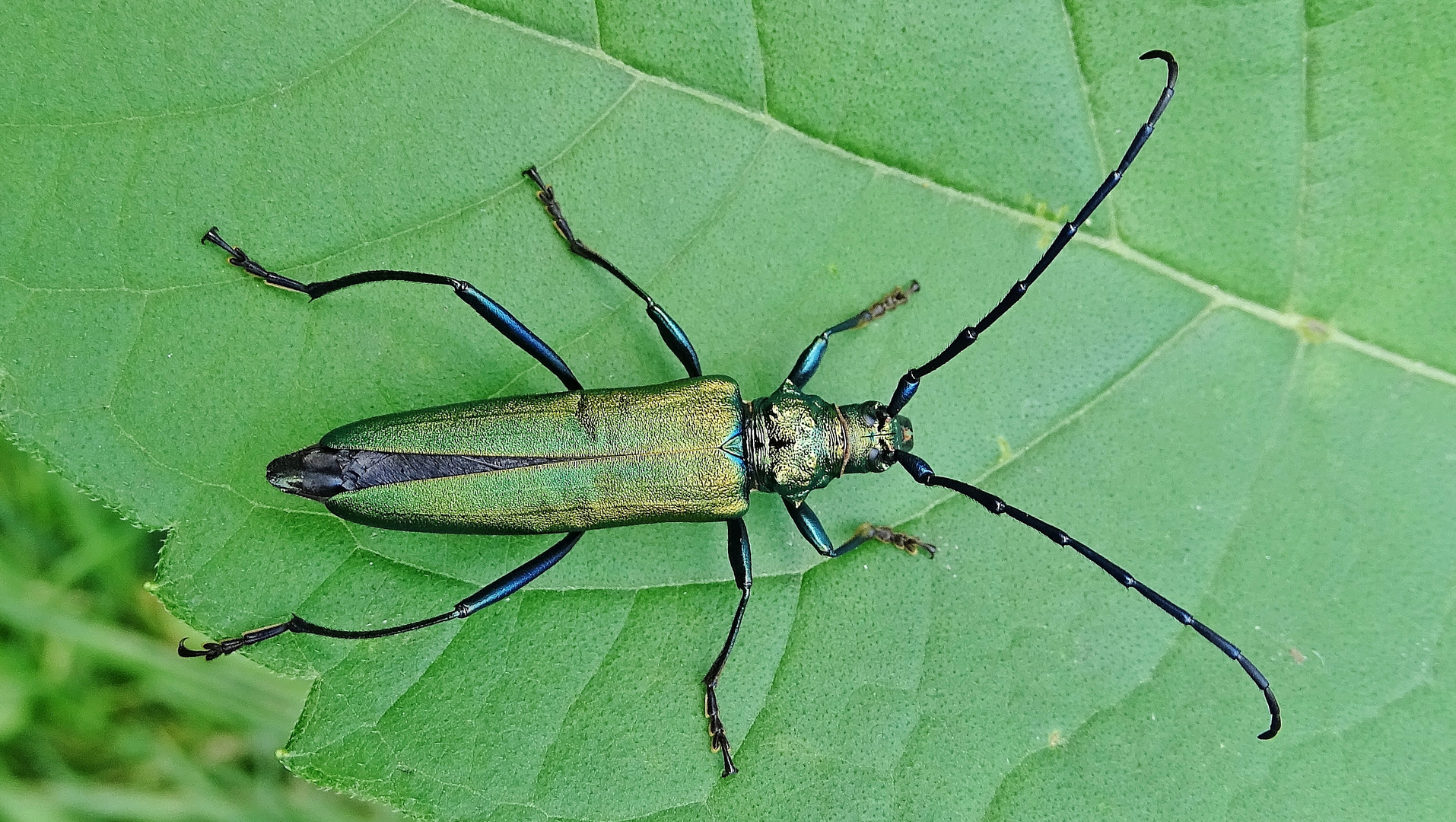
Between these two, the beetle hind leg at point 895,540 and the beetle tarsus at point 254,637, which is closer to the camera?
the beetle tarsus at point 254,637

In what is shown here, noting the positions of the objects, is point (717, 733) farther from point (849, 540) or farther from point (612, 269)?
point (612, 269)

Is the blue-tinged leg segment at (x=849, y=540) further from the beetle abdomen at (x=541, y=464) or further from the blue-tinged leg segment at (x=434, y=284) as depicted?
the blue-tinged leg segment at (x=434, y=284)

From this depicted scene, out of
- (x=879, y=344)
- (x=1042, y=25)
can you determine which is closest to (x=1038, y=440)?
(x=879, y=344)

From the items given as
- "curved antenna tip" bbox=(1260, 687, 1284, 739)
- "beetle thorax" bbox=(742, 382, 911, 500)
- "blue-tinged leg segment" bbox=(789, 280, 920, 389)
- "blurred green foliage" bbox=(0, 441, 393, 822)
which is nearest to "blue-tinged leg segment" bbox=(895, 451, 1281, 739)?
"curved antenna tip" bbox=(1260, 687, 1284, 739)

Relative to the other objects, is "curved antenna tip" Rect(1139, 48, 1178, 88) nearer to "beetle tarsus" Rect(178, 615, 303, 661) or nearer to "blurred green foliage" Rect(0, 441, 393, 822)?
Answer: "beetle tarsus" Rect(178, 615, 303, 661)

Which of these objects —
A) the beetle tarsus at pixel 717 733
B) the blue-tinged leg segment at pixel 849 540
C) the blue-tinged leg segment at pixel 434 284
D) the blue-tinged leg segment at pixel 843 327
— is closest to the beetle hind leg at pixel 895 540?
the blue-tinged leg segment at pixel 849 540

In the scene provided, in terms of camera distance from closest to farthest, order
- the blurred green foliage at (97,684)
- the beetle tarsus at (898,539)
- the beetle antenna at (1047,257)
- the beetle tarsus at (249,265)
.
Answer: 1. the beetle antenna at (1047,257)
2. the beetle tarsus at (249,265)
3. the beetle tarsus at (898,539)
4. the blurred green foliage at (97,684)

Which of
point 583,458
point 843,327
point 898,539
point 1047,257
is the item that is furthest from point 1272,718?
point 583,458
